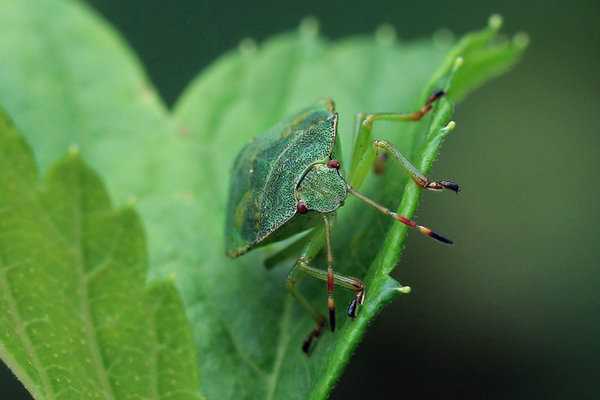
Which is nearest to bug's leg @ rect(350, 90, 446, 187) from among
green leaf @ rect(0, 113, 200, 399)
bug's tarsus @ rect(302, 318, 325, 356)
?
bug's tarsus @ rect(302, 318, 325, 356)

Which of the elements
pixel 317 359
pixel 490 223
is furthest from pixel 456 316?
pixel 317 359

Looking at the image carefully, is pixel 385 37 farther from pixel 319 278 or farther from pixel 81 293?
pixel 81 293

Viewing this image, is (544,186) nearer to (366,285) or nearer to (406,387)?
(406,387)

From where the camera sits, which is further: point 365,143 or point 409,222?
point 365,143

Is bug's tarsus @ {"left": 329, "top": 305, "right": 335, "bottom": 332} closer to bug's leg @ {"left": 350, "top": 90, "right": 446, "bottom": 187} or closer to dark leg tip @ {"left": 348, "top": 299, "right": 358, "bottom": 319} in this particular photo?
dark leg tip @ {"left": 348, "top": 299, "right": 358, "bottom": 319}

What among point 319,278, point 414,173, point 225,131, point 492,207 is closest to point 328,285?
point 319,278

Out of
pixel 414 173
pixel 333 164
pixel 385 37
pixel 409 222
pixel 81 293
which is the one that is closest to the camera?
pixel 81 293
